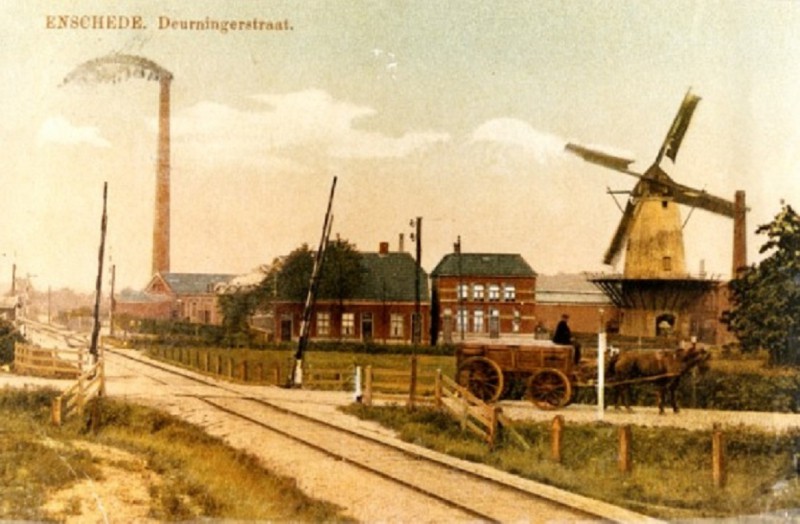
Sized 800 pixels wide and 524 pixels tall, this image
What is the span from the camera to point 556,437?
17.2 feet

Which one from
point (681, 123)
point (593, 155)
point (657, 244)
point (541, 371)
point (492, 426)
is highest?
point (681, 123)

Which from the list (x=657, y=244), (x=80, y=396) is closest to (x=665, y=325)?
(x=657, y=244)

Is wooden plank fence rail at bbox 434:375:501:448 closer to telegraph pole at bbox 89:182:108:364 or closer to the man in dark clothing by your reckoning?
the man in dark clothing

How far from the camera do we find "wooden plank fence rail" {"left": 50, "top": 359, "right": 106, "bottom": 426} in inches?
213

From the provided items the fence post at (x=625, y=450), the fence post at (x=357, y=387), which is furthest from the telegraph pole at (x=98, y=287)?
the fence post at (x=625, y=450)

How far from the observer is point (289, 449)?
17.2ft

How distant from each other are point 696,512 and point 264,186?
9.86 ft

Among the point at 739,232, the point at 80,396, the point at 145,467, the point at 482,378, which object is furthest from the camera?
the point at 482,378

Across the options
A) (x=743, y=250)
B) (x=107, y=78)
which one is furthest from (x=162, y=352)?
(x=743, y=250)

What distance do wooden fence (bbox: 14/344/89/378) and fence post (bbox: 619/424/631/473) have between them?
10.8 feet

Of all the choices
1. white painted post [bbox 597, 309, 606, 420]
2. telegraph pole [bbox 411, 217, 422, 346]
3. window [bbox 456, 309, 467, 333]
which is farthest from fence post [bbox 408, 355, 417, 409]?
white painted post [bbox 597, 309, 606, 420]

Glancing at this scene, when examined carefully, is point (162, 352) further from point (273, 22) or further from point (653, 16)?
point (653, 16)

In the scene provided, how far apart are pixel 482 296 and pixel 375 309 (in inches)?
27.6

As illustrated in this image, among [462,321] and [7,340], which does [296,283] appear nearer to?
[462,321]
